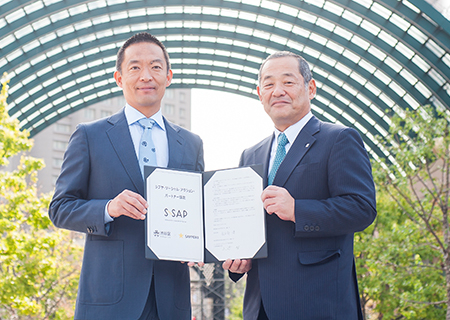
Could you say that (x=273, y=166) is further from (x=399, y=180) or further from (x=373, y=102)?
(x=373, y=102)

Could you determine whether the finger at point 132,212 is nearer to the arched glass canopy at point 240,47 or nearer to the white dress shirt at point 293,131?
the white dress shirt at point 293,131

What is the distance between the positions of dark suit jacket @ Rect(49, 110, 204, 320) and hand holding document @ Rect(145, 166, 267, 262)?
6.6 inches

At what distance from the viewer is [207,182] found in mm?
3680

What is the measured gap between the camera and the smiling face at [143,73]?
3.78 m

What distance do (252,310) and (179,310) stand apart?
54 cm

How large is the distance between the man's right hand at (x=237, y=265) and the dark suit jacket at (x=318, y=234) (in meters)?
0.08

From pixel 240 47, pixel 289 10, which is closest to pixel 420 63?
pixel 289 10

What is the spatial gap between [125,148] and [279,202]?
1.27m

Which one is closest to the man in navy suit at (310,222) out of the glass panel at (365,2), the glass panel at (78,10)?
the glass panel at (365,2)

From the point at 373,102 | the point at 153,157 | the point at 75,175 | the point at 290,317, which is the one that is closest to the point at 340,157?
the point at 290,317

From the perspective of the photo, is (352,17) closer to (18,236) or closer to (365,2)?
(365,2)

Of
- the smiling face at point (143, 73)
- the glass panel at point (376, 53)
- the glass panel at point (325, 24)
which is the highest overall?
the glass panel at point (325, 24)

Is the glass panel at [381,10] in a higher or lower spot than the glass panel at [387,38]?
higher

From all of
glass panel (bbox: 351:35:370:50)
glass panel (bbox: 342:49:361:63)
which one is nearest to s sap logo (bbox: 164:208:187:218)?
glass panel (bbox: 351:35:370:50)
